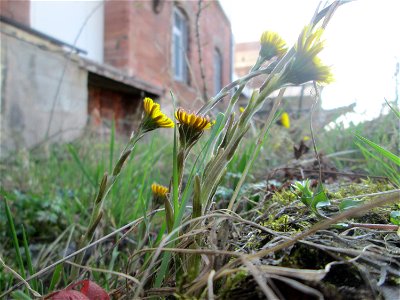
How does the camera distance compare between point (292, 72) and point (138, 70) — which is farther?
point (138, 70)

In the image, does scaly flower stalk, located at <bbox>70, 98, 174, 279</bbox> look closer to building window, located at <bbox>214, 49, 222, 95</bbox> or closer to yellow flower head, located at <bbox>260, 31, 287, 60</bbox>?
yellow flower head, located at <bbox>260, 31, 287, 60</bbox>

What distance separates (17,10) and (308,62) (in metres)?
4.74

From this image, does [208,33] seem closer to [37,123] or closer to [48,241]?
[37,123]

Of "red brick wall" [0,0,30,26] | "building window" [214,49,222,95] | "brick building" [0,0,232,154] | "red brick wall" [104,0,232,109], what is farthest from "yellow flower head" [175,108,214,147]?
"building window" [214,49,222,95]

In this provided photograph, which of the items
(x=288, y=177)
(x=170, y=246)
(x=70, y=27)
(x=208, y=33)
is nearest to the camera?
(x=170, y=246)

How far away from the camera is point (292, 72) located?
58cm

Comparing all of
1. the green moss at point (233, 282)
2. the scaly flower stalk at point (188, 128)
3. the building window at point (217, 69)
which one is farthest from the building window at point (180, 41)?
the green moss at point (233, 282)

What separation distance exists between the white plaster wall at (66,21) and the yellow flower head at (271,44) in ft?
13.4

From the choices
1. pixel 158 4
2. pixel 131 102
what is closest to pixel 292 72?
pixel 131 102

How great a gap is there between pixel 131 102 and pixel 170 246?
25.0ft

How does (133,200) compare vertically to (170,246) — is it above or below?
below

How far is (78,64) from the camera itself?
5340 millimetres

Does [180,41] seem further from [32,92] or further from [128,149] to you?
[128,149]

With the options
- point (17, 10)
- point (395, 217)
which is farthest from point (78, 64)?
point (395, 217)
